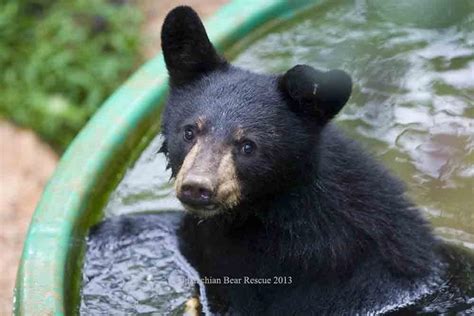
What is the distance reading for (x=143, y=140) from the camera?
502cm

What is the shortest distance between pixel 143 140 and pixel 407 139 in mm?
1420

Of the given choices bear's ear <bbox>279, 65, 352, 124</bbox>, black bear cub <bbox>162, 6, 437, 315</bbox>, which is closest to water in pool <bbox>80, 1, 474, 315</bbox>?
black bear cub <bbox>162, 6, 437, 315</bbox>

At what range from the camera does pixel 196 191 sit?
334 cm

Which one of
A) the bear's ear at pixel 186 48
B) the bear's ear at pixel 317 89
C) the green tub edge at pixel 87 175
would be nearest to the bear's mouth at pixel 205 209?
the bear's ear at pixel 317 89

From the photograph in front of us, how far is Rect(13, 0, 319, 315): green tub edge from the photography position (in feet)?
12.9

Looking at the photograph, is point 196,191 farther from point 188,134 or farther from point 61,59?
point 61,59

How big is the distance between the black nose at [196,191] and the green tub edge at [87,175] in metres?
0.85

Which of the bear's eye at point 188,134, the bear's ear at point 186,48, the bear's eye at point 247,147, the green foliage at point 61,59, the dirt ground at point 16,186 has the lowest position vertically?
the bear's eye at point 247,147

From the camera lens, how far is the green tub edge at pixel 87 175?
394 cm

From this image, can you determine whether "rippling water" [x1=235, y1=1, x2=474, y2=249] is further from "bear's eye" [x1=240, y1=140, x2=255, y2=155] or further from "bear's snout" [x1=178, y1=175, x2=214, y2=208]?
"bear's snout" [x1=178, y1=175, x2=214, y2=208]

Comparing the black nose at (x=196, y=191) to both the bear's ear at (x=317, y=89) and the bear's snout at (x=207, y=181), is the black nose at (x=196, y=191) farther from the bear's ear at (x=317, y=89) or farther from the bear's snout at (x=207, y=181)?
the bear's ear at (x=317, y=89)

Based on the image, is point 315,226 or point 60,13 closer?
point 315,226

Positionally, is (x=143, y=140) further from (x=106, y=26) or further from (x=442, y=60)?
(x=106, y=26)

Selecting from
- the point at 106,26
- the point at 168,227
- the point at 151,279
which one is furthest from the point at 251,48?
the point at 106,26
